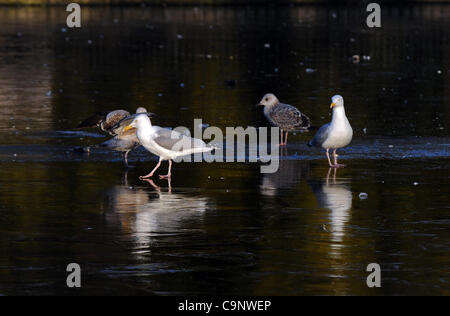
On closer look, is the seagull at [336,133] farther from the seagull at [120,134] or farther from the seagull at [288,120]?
the seagull at [120,134]

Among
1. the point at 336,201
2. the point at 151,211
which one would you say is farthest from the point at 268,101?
the point at 151,211

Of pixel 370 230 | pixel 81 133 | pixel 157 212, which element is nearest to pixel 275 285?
pixel 370 230

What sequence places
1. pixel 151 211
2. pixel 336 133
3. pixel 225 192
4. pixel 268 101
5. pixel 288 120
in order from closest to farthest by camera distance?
pixel 151 211 < pixel 225 192 < pixel 336 133 < pixel 288 120 < pixel 268 101

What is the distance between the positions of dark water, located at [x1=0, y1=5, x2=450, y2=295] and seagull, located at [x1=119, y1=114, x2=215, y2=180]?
0.33m

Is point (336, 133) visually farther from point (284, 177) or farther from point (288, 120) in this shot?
point (288, 120)

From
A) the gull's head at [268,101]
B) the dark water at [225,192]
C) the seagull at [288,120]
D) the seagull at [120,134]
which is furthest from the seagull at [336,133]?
the gull's head at [268,101]

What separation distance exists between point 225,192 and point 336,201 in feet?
4.59

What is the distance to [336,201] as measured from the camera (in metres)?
12.6

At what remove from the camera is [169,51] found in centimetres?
3575

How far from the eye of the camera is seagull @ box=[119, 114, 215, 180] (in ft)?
46.3

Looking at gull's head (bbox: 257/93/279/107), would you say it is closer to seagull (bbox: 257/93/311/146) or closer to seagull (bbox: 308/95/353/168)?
seagull (bbox: 257/93/311/146)

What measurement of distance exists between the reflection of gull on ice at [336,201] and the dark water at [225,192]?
1.3 inches

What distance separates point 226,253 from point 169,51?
26043mm

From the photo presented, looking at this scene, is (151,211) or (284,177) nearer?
(151,211)
